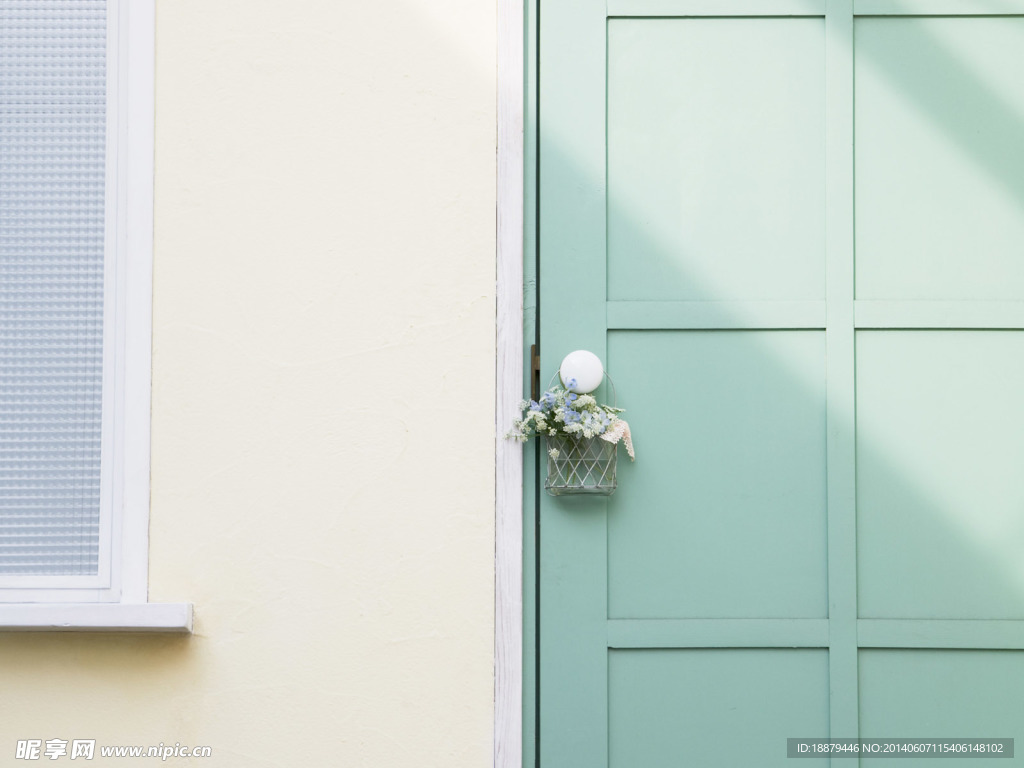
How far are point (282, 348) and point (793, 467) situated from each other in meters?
0.99

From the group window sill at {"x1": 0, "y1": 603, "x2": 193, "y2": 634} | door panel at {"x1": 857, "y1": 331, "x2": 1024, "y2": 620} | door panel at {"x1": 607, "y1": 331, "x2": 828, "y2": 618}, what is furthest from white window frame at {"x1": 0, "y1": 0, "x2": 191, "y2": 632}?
door panel at {"x1": 857, "y1": 331, "x2": 1024, "y2": 620}

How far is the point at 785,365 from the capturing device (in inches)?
69.7

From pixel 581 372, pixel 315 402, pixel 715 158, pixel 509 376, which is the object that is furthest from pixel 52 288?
pixel 715 158

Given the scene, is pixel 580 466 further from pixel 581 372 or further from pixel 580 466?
pixel 581 372

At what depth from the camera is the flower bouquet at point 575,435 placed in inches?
66.4

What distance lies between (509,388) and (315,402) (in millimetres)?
363

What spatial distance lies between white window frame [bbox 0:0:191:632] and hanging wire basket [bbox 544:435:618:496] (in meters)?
0.76

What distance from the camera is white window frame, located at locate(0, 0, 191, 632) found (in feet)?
5.67

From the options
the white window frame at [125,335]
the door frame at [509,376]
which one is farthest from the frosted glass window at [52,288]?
the door frame at [509,376]

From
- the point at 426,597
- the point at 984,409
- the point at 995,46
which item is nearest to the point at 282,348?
the point at 426,597

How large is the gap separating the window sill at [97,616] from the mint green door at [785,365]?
0.68 meters

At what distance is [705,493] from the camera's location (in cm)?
177

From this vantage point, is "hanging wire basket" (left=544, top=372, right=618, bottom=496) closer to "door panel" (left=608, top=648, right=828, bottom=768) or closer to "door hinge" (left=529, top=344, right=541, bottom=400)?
"door hinge" (left=529, top=344, right=541, bottom=400)

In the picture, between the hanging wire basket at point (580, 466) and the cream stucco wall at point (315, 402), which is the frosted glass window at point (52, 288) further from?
the hanging wire basket at point (580, 466)
